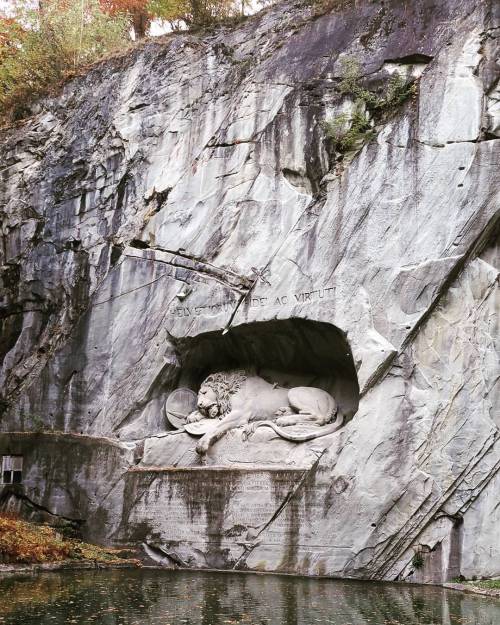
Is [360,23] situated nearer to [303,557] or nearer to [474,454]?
[474,454]

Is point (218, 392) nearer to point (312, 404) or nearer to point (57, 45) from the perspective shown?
point (312, 404)

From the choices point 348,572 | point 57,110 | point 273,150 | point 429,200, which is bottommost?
point 348,572

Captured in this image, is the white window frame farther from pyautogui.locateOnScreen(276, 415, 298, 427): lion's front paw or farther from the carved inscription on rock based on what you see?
pyautogui.locateOnScreen(276, 415, 298, 427): lion's front paw

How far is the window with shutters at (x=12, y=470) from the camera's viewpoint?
A: 1627 cm

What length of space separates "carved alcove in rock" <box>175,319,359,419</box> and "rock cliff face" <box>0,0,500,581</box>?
42 millimetres

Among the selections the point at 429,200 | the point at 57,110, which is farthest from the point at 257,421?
the point at 57,110

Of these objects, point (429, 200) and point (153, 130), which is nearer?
point (429, 200)

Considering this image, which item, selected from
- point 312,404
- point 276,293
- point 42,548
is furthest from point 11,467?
point 276,293

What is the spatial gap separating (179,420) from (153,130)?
6343mm

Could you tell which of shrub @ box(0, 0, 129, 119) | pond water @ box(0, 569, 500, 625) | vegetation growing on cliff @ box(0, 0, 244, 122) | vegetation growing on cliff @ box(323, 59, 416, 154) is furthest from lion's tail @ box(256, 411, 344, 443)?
shrub @ box(0, 0, 129, 119)

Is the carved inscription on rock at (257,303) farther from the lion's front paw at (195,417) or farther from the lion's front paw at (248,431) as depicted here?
the lion's front paw at (248,431)

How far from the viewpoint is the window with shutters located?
16.3 metres

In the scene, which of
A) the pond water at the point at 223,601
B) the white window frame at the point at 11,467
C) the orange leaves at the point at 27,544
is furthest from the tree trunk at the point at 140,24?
the pond water at the point at 223,601

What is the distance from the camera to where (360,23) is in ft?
54.1
